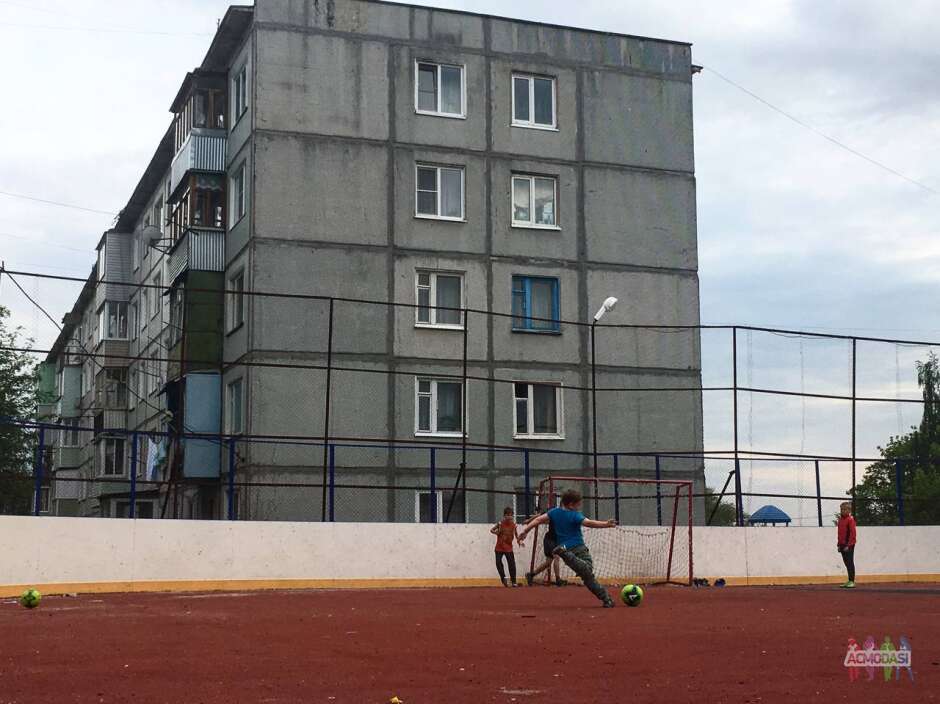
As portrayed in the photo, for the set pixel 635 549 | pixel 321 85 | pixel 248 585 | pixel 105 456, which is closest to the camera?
pixel 248 585

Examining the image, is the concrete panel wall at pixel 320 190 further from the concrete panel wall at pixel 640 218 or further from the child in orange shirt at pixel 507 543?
the child in orange shirt at pixel 507 543

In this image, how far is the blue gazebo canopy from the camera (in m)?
28.2

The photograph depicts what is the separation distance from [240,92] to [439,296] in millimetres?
8227

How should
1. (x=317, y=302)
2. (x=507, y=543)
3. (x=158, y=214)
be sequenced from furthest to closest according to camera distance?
(x=158, y=214) → (x=317, y=302) → (x=507, y=543)

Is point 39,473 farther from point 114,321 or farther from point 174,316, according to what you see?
point 114,321

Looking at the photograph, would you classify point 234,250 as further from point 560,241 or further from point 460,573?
point 460,573

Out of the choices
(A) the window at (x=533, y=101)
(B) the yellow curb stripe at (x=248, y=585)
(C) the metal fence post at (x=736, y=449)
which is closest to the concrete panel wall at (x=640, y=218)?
(A) the window at (x=533, y=101)

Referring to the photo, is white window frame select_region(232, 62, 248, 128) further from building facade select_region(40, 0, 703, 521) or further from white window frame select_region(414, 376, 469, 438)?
white window frame select_region(414, 376, 469, 438)

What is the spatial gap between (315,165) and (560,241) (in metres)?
7.41

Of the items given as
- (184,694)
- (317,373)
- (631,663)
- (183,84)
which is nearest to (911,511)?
(317,373)

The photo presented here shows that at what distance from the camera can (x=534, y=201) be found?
123ft

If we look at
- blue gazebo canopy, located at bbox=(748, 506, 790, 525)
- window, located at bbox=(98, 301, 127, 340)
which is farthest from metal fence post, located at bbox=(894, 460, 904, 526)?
window, located at bbox=(98, 301, 127, 340)

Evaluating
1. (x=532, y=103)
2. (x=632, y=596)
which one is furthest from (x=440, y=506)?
(x=632, y=596)

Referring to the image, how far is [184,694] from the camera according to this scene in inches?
330
